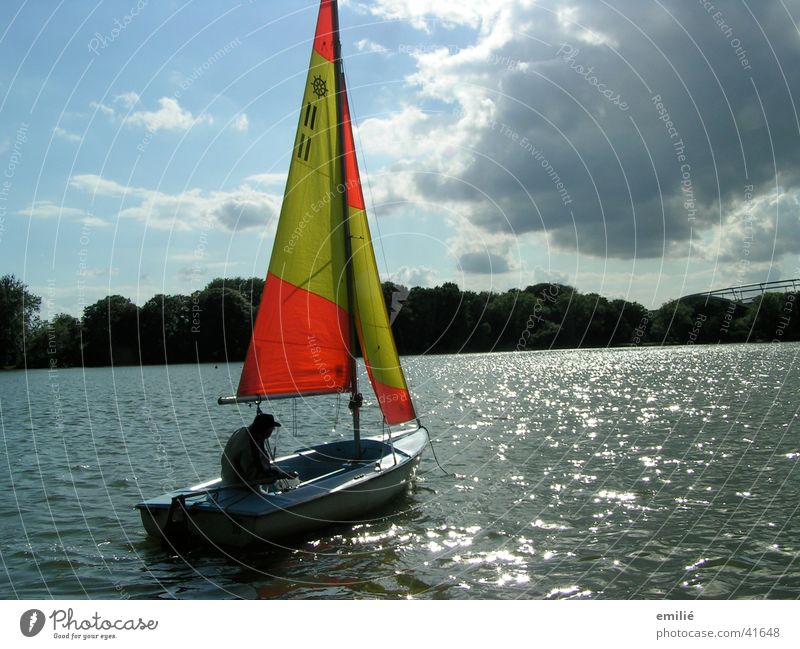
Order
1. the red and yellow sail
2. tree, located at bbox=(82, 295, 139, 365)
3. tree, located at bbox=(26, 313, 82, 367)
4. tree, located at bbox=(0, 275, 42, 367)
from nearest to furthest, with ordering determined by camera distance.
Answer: the red and yellow sail, tree, located at bbox=(0, 275, 42, 367), tree, located at bbox=(26, 313, 82, 367), tree, located at bbox=(82, 295, 139, 365)

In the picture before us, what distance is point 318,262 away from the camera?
549 inches

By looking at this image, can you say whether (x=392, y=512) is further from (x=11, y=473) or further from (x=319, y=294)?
(x=11, y=473)

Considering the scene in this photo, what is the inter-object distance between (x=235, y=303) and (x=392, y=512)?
55006 mm

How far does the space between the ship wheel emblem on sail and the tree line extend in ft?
120

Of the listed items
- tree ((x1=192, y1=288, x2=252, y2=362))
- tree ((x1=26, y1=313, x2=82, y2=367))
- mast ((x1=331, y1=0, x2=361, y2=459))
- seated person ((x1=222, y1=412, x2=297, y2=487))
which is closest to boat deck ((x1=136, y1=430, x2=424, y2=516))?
seated person ((x1=222, y1=412, x2=297, y2=487))

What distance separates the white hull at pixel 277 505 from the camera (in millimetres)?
10234

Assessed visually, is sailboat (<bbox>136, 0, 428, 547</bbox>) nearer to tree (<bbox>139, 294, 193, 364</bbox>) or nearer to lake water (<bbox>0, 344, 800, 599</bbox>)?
lake water (<bbox>0, 344, 800, 599</bbox>)

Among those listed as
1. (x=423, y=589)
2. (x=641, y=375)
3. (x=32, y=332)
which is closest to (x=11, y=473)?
(x=423, y=589)

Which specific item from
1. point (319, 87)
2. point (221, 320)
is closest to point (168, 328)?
point (221, 320)

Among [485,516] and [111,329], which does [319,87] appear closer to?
[485,516]

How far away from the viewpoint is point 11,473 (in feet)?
57.5

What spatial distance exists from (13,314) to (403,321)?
34402 millimetres

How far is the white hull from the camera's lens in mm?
10234

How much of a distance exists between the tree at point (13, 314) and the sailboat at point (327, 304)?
4220cm
